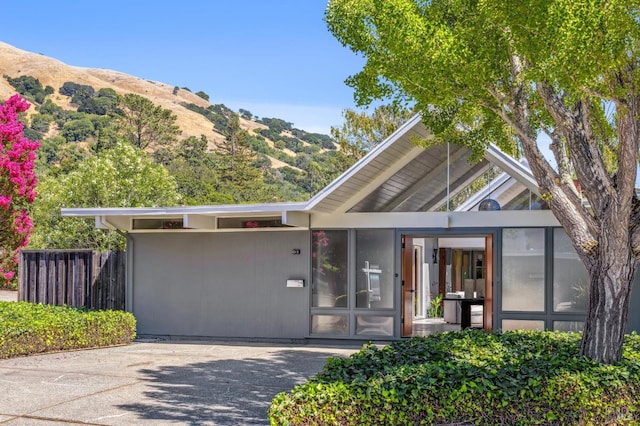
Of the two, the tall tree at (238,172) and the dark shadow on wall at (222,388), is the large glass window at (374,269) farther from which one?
the tall tree at (238,172)

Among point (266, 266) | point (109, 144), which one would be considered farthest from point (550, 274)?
point (109, 144)

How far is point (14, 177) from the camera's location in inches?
581

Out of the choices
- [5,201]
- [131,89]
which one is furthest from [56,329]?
[131,89]

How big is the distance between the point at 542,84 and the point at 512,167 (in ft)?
15.3

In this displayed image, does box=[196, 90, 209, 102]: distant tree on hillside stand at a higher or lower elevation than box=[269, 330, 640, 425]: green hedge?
higher

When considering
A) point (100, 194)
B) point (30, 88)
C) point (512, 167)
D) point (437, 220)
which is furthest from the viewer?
point (30, 88)

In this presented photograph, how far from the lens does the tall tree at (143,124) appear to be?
4647 centimetres

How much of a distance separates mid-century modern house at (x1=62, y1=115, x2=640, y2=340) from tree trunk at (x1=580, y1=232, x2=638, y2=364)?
451 centimetres

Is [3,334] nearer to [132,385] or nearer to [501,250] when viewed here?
[132,385]

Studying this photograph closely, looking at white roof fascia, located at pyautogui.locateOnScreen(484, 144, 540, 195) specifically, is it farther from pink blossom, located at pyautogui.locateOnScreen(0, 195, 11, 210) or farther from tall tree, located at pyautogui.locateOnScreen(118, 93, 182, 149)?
tall tree, located at pyautogui.locateOnScreen(118, 93, 182, 149)

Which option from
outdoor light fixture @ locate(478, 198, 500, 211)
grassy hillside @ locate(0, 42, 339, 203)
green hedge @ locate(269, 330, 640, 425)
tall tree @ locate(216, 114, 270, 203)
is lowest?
green hedge @ locate(269, 330, 640, 425)

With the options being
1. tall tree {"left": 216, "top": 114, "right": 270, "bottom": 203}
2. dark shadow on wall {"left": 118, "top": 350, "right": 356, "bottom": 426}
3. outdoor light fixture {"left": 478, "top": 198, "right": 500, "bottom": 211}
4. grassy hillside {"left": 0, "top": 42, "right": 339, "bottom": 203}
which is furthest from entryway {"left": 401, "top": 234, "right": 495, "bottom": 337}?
grassy hillside {"left": 0, "top": 42, "right": 339, "bottom": 203}

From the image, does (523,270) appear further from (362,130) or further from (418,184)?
(362,130)

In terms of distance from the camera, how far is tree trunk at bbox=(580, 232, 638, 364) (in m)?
7.32
